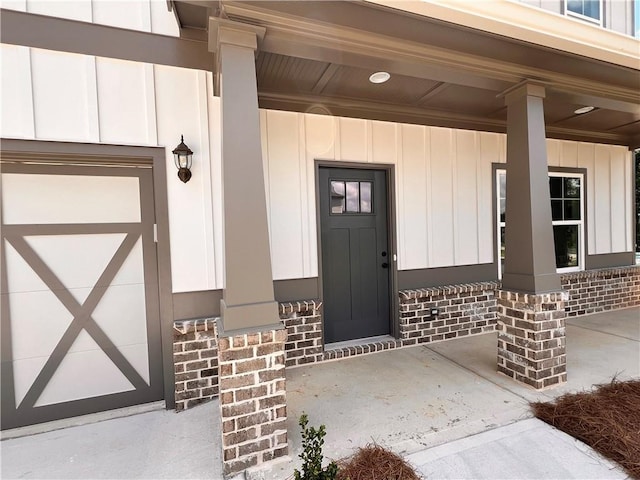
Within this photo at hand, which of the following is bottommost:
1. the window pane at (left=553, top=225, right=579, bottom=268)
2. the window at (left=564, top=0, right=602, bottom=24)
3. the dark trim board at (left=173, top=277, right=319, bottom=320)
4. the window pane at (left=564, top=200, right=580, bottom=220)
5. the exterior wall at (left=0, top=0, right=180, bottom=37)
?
the dark trim board at (left=173, top=277, right=319, bottom=320)

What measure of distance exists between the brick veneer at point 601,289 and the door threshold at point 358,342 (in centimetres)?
319

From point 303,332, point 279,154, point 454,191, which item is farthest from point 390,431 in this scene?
point 454,191

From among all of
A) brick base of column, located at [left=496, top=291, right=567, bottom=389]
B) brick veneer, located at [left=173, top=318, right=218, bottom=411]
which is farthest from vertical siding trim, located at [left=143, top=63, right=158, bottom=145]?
brick base of column, located at [left=496, top=291, right=567, bottom=389]

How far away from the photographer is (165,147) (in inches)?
107

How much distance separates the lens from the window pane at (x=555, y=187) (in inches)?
196

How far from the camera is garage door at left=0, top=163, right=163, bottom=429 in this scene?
251 cm

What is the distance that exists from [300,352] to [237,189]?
2.16 meters

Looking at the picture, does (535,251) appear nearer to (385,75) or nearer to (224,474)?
(385,75)

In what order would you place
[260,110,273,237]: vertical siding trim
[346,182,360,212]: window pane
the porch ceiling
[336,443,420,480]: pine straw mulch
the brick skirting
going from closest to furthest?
1. [336,443,420,480]: pine straw mulch
2. the porch ceiling
3. the brick skirting
4. [260,110,273,237]: vertical siding trim
5. [346,182,360,212]: window pane

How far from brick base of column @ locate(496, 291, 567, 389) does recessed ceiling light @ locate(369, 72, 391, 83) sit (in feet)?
7.99

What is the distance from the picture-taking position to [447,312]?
4.06 meters

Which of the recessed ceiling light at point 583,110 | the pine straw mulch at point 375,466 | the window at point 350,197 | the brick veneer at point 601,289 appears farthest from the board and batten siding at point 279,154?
the pine straw mulch at point 375,466

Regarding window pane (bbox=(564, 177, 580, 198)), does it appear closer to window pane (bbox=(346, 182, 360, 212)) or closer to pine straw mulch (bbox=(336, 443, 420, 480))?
window pane (bbox=(346, 182, 360, 212))

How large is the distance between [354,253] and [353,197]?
0.70 m
